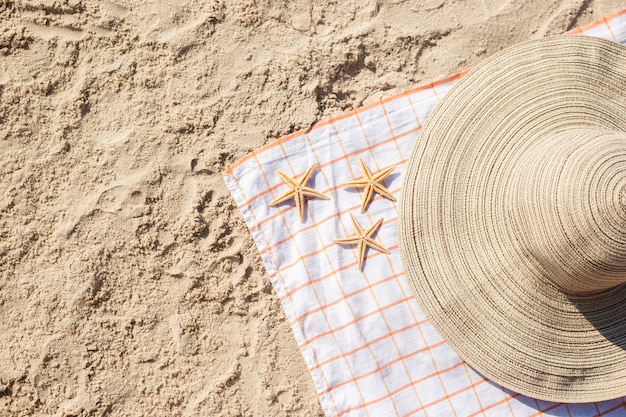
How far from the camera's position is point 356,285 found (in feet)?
7.42

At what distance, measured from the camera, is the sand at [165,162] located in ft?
7.56

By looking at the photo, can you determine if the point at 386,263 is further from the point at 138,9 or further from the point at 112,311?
the point at 138,9

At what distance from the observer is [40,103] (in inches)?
94.3

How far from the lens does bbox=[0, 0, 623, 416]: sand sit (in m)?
2.30

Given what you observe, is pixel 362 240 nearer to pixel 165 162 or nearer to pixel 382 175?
pixel 382 175

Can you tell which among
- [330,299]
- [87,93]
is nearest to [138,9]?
[87,93]

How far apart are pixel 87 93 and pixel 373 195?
1288 mm

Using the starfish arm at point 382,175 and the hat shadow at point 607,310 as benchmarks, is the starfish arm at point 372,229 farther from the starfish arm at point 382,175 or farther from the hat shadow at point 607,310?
the hat shadow at point 607,310

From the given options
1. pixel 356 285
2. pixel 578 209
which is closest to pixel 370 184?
pixel 356 285

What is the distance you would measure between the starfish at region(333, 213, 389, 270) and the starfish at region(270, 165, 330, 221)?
0.18 m

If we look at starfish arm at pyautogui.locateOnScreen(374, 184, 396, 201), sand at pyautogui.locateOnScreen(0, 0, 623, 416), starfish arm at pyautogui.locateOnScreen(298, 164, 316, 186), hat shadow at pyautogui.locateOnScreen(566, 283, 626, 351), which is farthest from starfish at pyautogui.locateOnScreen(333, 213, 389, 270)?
hat shadow at pyautogui.locateOnScreen(566, 283, 626, 351)

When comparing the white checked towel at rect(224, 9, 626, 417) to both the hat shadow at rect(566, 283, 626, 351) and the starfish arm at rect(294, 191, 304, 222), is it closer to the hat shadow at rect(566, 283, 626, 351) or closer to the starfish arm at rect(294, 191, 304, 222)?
the starfish arm at rect(294, 191, 304, 222)

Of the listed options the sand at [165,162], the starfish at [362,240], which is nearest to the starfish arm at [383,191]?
the starfish at [362,240]

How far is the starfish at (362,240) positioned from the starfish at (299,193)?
179mm
